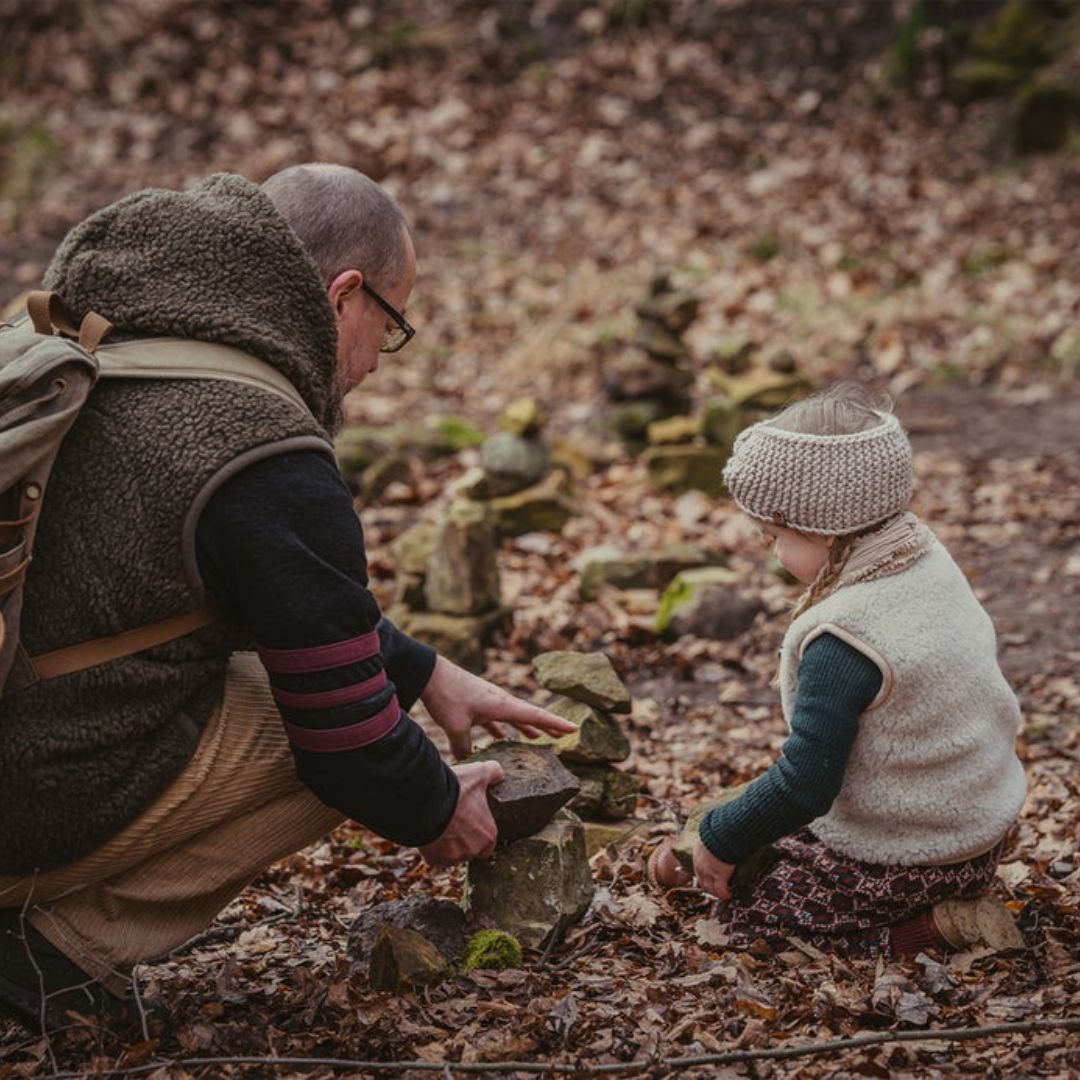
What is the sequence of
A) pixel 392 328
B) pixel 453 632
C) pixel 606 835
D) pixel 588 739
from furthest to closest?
pixel 453 632 → pixel 606 835 → pixel 588 739 → pixel 392 328

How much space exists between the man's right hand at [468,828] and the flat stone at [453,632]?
2513 millimetres

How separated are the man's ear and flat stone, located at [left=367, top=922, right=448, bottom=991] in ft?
4.30

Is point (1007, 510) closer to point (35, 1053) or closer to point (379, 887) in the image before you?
point (379, 887)

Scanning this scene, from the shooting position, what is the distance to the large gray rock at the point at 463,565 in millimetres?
5945

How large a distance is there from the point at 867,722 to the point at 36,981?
5.80 ft

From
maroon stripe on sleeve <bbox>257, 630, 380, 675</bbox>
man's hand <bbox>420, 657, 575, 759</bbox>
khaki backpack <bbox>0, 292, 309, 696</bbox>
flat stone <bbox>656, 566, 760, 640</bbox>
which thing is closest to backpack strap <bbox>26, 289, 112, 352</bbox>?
khaki backpack <bbox>0, 292, 309, 696</bbox>

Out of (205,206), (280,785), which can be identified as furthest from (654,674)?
(205,206)

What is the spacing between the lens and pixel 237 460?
261cm

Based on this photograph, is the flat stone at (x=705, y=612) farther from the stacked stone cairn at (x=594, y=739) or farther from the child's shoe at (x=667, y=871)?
the child's shoe at (x=667, y=871)

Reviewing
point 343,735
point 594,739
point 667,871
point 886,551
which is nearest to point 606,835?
point 594,739

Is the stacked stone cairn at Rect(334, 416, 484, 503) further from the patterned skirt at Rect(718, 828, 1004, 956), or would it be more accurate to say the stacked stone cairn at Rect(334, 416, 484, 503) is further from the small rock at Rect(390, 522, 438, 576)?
the patterned skirt at Rect(718, 828, 1004, 956)

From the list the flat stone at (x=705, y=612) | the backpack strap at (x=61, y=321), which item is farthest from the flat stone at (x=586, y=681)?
the flat stone at (x=705, y=612)

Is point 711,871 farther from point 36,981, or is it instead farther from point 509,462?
point 509,462

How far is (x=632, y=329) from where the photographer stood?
10.6 metres
